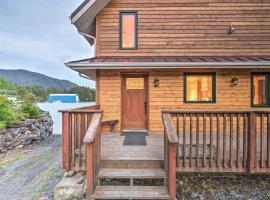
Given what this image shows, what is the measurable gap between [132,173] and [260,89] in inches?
245

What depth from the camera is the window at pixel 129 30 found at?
752cm

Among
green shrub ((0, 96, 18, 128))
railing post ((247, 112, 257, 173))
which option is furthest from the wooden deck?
green shrub ((0, 96, 18, 128))

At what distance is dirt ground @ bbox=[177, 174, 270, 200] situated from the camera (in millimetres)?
4339

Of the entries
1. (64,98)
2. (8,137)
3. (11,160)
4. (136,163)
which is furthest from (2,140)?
(64,98)

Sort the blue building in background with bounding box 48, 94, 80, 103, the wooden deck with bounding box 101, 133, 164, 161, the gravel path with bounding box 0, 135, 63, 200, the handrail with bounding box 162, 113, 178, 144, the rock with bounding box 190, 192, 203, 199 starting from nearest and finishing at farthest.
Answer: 1. the handrail with bounding box 162, 113, 178, 144
2. the rock with bounding box 190, 192, 203, 199
3. the wooden deck with bounding box 101, 133, 164, 161
4. the gravel path with bounding box 0, 135, 63, 200
5. the blue building in background with bounding box 48, 94, 80, 103

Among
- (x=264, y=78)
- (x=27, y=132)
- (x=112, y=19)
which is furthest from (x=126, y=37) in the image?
(x=27, y=132)

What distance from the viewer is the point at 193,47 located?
24.7ft

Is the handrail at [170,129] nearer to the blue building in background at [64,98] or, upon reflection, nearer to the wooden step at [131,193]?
the wooden step at [131,193]

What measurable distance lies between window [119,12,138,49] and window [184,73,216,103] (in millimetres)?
2409

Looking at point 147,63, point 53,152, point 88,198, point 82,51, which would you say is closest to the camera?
point 88,198

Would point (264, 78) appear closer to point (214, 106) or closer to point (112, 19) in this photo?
point (214, 106)

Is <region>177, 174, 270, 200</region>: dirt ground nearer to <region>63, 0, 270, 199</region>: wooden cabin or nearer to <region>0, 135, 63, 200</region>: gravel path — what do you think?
<region>63, 0, 270, 199</region>: wooden cabin

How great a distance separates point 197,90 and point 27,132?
27.1 ft

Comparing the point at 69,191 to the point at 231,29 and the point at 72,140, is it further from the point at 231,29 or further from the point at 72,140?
the point at 231,29
